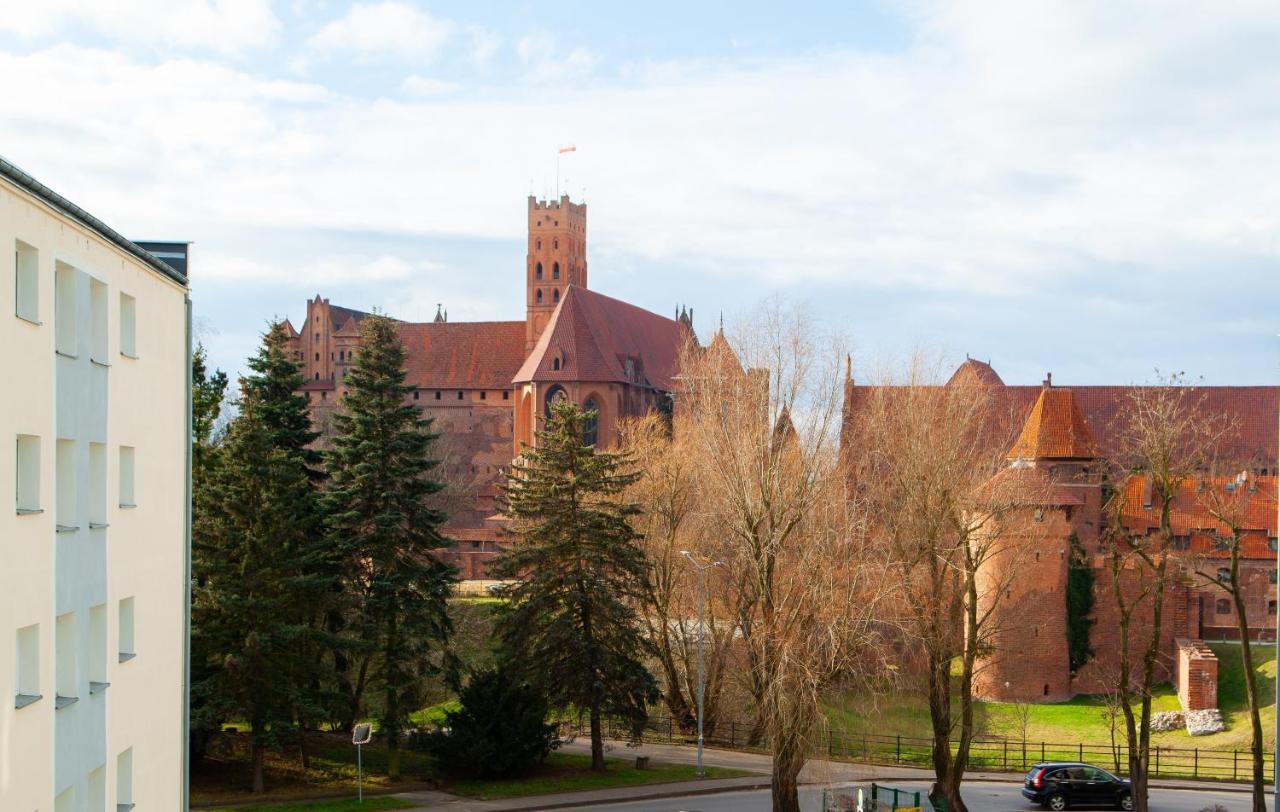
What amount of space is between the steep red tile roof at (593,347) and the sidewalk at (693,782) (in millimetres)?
54896

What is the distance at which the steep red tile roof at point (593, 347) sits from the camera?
9625 cm

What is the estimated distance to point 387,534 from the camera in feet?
116

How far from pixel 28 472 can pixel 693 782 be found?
79.7ft

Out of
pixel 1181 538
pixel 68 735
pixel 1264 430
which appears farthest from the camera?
pixel 1264 430

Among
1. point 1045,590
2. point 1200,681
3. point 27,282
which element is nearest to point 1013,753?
point 1200,681

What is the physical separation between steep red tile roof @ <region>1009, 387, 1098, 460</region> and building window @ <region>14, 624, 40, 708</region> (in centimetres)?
4905

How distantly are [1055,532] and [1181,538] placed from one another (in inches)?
513

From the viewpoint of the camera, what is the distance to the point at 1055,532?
179ft

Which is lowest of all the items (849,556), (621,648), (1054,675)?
(1054,675)

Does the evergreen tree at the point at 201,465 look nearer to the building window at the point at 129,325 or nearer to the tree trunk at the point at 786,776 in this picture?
the building window at the point at 129,325

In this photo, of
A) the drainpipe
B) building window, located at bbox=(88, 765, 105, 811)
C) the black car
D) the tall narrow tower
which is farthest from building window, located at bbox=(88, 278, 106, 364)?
the tall narrow tower

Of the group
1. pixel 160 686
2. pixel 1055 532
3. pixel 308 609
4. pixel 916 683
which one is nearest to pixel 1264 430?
pixel 1055 532

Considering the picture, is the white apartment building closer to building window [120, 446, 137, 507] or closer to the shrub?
building window [120, 446, 137, 507]

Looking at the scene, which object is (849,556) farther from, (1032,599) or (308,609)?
(1032,599)
